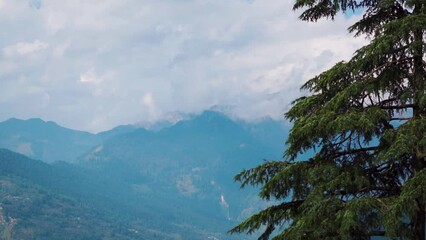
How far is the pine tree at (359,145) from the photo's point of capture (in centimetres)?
1004

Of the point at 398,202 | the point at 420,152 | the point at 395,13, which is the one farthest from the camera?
the point at 395,13

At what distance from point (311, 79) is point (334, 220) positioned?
3615mm

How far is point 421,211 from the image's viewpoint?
1066 centimetres

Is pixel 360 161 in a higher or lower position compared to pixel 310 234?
higher

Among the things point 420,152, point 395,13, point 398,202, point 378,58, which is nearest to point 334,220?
point 398,202

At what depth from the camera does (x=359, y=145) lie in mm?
11938

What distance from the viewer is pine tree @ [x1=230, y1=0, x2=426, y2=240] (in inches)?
395

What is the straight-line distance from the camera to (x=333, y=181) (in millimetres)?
10930

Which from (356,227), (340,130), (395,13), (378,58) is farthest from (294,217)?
(395,13)

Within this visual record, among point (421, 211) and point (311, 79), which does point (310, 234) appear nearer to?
point (421, 211)

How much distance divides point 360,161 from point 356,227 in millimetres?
1680

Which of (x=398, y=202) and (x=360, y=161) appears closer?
(x=398, y=202)

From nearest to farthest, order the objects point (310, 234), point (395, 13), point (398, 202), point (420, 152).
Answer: point (398, 202), point (420, 152), point (310, 234), point (395, 13)

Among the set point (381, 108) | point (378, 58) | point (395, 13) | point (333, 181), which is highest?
point (395, 13)
